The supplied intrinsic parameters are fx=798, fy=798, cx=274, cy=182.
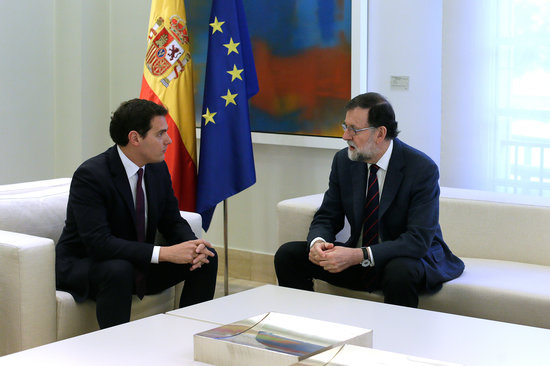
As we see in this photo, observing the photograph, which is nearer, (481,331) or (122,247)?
(481,331)

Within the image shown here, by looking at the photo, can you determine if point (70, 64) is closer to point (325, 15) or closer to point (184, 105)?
point (184, 105)

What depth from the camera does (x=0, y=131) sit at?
17.2ft

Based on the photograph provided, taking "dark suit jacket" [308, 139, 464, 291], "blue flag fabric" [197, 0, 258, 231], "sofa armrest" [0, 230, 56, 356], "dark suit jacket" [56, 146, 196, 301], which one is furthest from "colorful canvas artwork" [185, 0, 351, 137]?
"sofa armrest" [0, 230, 56, 356]

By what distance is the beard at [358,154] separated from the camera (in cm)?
342

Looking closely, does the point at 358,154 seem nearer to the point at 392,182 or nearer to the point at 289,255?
the point at 392,182

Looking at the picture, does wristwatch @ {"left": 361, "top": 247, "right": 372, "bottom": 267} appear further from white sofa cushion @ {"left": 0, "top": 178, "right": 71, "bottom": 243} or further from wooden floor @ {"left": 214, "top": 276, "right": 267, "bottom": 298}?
wooden floor @ {"left": 214, "top": 276, "right": 267, "bottom": 298}

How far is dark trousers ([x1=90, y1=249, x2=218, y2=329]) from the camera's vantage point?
120 inches

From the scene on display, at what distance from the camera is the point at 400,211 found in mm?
3398

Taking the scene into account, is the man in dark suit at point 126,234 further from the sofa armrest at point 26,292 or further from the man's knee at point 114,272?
the sofa armrest at point 26,292

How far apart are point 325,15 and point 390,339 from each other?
8.91 ft

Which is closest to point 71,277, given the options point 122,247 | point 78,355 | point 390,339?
point 122,247

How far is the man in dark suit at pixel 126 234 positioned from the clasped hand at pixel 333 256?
447mm

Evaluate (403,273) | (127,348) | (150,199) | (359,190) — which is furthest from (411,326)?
(150,199)

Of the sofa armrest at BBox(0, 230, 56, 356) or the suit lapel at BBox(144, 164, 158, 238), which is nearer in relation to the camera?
the sofa armrest at BBox(0, 230, 56, 356)
